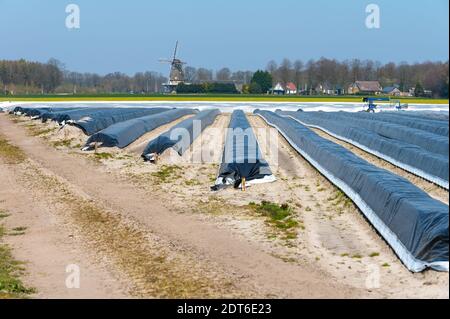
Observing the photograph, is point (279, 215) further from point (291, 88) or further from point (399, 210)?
point (291, 88)

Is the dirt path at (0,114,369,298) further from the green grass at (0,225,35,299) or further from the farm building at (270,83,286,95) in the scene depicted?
the farm building at (270,83,286,95)

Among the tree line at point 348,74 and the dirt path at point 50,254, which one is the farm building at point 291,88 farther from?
the dirt path at point 50,254

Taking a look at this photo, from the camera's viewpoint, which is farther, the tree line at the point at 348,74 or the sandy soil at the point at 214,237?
the tree line at the point at 348,74

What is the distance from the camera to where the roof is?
94375 mm

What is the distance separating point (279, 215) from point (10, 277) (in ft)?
18.4

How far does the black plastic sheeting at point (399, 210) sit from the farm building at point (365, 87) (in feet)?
267

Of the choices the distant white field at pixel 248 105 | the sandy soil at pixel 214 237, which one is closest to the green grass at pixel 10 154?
the sandy soil at pixel 214 237

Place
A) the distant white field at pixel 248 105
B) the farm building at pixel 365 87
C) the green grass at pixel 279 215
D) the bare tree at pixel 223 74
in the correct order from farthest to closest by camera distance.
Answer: the bare tree at pixel 223 74 < the farm building at pixel 365 87 < the distant white field at pixel 248 105 < the green grass at pixel 279 215

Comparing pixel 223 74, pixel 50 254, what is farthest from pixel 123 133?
pixel 223 74

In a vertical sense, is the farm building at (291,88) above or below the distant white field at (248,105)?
above

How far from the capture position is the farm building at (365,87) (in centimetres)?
9399

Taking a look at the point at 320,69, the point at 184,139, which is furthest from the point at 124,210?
the point at 320,69
